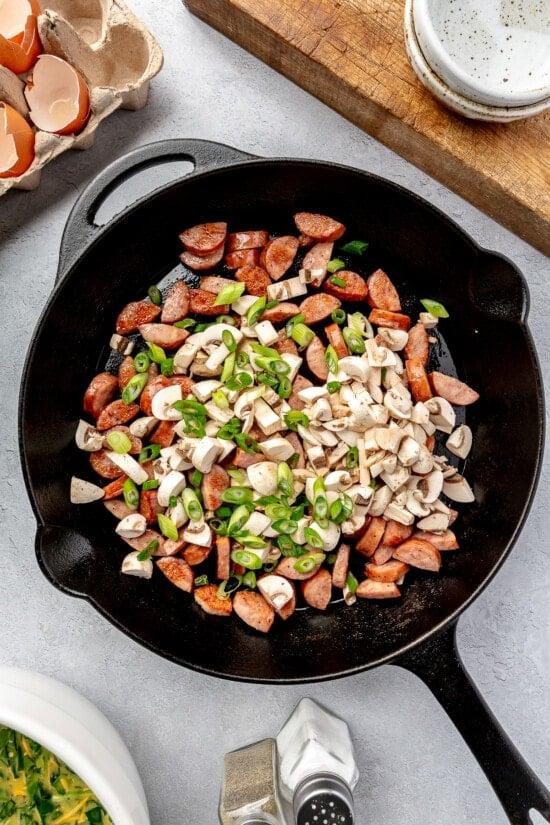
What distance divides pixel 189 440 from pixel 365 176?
2.15 feet

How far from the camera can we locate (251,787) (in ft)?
4.96

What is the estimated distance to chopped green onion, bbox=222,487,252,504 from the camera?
1477mm

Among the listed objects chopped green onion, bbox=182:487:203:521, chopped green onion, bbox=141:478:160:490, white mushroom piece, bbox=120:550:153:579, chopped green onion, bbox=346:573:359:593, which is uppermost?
chopped green onion, bbox=346:573:359:593

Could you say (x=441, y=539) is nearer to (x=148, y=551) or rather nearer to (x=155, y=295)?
(x=148, y=551)

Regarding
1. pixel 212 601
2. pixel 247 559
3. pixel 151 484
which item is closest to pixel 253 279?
pixel 151 484

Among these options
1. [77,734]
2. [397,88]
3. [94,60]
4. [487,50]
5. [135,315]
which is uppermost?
[487,50]

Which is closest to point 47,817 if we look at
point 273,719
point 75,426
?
point 273,719

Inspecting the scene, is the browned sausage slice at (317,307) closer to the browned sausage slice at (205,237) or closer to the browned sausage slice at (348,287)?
the browned sausage slice at (348,287)

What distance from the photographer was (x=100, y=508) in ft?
5.15

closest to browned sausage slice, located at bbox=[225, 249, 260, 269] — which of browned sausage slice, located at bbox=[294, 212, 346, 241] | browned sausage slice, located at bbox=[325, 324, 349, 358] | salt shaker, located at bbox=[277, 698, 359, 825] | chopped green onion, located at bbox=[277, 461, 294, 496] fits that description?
browned sausage slice, located at bbox=[294, 212, 346, 241]

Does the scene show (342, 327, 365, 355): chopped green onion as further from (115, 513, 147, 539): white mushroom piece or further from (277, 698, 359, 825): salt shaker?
(277, 698, 359, 825): salt shaker

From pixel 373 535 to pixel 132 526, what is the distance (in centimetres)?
52

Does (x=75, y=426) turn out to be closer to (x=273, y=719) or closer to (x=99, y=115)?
(x=99, y=115)

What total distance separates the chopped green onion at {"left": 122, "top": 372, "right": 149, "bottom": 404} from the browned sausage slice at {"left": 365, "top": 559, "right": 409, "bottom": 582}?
0.64 meters
